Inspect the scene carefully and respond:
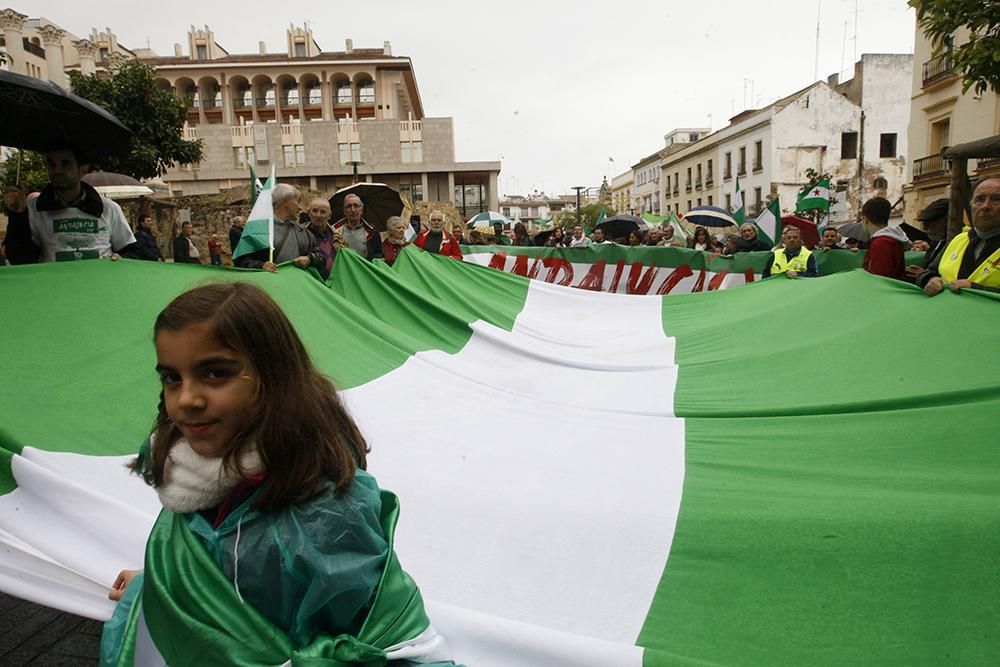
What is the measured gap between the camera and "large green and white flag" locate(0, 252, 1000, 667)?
166cm

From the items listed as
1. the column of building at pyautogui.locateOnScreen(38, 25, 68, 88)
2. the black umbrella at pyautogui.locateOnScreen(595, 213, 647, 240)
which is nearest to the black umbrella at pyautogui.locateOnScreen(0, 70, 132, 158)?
the black umbrella at pyautogui.locateOnScreen(595, 213, 647, 240)

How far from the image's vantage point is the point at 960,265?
3.61 meters

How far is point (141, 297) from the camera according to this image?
3.39m

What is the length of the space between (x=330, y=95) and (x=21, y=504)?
2138 inches

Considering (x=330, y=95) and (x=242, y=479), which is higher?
(x=330, y=95)

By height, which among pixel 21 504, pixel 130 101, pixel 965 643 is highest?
pixel 130 101

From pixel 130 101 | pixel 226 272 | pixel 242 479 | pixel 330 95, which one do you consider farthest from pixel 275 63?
pixel 242 479

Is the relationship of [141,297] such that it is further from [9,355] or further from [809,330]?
[809,330]

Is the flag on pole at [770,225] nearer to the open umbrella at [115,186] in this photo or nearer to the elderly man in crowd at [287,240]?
the elderly man in crowd at [287,240]

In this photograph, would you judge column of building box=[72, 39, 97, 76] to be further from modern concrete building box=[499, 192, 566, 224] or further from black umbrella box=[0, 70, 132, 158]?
modern concrete building box=[499, 192, 566, 224]

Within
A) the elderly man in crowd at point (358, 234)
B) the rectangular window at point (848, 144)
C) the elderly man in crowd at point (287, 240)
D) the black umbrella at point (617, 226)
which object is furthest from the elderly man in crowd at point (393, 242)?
the rectangular window at point (848, 144)

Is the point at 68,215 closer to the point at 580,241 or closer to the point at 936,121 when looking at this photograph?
the point at 580,241

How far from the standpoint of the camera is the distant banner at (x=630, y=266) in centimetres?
783

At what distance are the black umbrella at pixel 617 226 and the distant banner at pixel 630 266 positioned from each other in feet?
17.6
